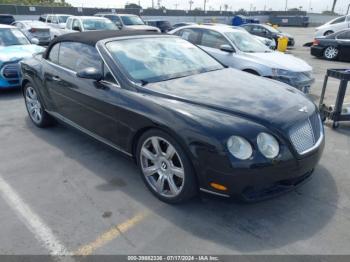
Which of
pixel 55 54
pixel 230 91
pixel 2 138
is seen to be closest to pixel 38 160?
pixel 2 138

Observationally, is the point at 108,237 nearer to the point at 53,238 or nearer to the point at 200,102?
the point at 53,238

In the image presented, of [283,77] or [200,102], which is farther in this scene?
[283,77]

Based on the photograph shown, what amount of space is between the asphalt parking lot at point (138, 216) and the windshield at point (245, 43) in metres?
4.08

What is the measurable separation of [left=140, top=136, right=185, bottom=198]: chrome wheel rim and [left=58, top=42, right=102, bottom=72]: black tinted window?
1.27m

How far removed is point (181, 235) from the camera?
2.70 m

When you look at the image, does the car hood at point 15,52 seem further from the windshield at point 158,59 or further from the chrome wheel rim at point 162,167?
the chrome wheel rim at point 162,167

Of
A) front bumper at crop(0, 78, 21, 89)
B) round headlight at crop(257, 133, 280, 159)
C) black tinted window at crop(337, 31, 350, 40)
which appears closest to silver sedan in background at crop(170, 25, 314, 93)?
round headlight at crop(257, 133, 280, 159)

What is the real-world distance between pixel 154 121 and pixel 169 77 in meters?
0.82

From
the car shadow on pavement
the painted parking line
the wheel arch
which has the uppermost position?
the wheel arch

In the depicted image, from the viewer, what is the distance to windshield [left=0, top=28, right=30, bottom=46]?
797 cm

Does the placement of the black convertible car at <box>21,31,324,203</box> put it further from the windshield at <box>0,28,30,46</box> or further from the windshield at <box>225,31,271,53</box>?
the windshield at <box>0,28,30,46</box>

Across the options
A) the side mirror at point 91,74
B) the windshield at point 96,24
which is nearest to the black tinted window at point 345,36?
the windshield at point 96,24

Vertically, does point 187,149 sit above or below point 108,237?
above

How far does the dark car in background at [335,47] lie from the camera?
12492mm
